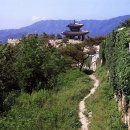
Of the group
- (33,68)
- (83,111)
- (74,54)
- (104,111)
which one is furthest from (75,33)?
(104,111)

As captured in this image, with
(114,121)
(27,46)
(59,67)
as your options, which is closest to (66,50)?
(59,67)

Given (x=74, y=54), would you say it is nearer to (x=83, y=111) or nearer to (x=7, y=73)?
(x=7, y=73)

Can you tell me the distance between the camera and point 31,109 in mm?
32219

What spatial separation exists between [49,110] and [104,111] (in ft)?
16.2

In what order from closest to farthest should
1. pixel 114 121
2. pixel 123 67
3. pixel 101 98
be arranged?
pixel 123 67, pixel 114 121, pixel 101 98

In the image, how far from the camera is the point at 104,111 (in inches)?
1083

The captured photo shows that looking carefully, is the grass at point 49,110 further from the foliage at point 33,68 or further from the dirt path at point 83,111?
the foliage at point 33,68

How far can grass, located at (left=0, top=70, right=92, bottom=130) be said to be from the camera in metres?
26.5

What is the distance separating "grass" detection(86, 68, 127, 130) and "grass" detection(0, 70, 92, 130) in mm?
1132

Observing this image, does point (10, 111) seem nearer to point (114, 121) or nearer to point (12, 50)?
point (114, 121)

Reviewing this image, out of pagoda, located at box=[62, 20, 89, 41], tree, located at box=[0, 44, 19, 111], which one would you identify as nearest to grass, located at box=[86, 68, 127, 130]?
→ tree, located at box=[0, 44, 19, 111]

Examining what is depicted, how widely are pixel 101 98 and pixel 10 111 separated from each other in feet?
22.2

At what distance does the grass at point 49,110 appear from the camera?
26547 millimetres

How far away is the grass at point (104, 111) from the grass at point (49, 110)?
3.71 ft
